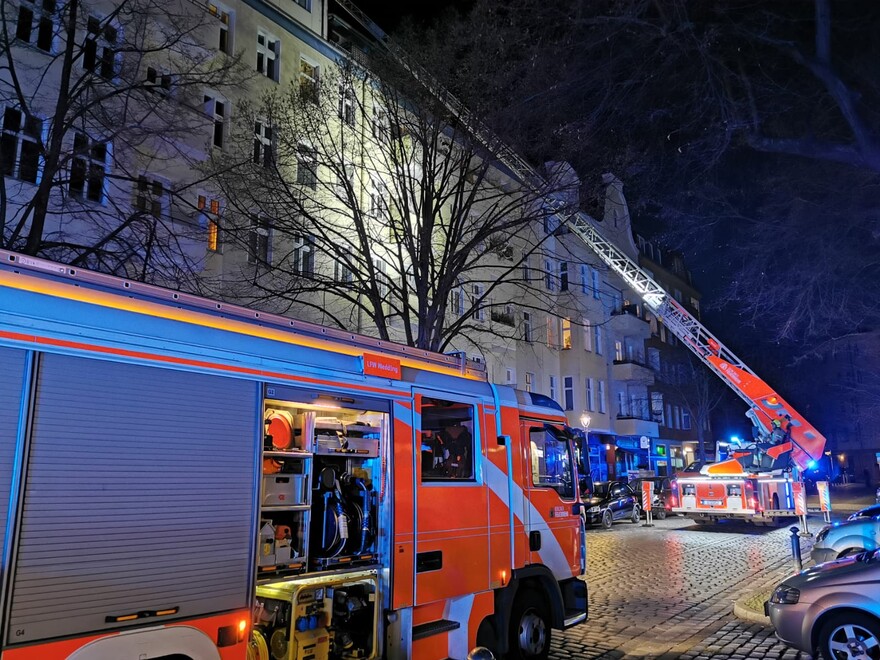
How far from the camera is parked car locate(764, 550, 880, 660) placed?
6363 millimetres

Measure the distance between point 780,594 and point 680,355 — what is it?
4206cm

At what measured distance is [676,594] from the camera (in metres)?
11.0

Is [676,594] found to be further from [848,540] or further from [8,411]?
[8,411]

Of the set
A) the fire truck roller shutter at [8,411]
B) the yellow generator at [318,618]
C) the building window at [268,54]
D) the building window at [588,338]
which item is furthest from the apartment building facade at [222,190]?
the fire truck roller shutter at [8,411]

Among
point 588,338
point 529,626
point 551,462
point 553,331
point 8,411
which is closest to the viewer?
point 8,411

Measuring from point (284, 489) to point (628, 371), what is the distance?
110 feet

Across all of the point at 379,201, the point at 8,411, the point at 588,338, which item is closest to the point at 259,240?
the point at 379,201

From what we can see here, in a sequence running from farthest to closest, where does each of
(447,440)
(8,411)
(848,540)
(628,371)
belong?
(628,371) → (848,540) → (447,440) → (8,411)


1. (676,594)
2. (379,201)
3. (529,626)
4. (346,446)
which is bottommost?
(676,594)

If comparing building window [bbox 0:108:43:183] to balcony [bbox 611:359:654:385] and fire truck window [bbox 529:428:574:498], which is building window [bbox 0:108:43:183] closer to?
fire truck window [bbox 529:428:574:498]

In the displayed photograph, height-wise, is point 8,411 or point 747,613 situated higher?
point 8,411

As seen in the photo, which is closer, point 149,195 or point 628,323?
point 149,195

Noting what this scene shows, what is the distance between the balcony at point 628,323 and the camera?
37781 millimetres

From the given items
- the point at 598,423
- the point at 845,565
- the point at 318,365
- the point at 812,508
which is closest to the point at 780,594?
the point at 845,565
